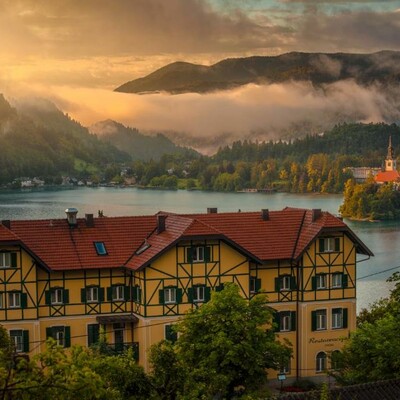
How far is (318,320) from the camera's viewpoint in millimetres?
29984

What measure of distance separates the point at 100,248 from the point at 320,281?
7024 mm

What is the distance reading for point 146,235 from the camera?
29516mm

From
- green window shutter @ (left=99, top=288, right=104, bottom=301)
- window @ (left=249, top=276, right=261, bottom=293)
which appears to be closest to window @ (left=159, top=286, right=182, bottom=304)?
green window shutter @ (left=99, top=288, right=104, bottom=301)

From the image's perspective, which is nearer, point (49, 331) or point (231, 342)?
point (231, 342)

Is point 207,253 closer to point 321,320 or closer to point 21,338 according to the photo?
point 321,320

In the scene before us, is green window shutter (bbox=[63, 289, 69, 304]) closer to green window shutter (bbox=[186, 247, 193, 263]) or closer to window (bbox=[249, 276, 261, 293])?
green window shutter (bbox=[186, 247, 193, 263])

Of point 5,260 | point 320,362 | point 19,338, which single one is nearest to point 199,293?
point 320,362

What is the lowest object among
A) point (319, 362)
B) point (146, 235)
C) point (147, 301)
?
point (319, 362)

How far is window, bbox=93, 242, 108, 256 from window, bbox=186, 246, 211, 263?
2.55 meters

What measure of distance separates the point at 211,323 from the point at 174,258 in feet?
16.8

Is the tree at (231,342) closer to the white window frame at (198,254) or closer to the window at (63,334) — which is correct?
the white window frame at (198,254)

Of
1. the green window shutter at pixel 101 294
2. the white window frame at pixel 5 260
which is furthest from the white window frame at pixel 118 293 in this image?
the white window frame at pixel 5 260

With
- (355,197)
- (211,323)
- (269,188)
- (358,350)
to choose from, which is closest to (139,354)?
(211,323)

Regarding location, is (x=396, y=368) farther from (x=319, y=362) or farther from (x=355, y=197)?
(x=355, y=197)
